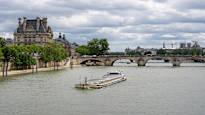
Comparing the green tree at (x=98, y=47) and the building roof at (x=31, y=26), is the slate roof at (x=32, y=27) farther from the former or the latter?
the green tree at (x=98, y=47)

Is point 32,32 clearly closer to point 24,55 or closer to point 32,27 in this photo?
point 32,27

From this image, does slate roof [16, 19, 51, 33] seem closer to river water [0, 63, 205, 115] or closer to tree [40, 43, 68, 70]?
tree [40, 43, 68, 70]

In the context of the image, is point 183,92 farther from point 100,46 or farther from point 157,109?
point 100,46

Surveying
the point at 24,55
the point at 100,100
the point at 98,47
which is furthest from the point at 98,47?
the point at 100,100

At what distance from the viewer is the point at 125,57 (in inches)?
4358

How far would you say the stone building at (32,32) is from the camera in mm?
110688

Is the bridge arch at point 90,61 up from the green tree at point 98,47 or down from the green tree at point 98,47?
down

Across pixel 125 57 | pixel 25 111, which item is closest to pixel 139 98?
pixel 25 111

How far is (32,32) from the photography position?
110812mm

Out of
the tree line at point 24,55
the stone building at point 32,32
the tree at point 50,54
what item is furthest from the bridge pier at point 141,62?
the tree line at point 24,55

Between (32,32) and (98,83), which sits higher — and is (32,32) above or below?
above

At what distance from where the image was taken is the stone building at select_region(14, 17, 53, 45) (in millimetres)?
110688

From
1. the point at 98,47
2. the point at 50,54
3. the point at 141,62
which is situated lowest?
the point at 141,62

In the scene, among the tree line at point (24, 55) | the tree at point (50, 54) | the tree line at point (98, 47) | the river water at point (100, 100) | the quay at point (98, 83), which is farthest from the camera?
the tree line at point (98, 47)
